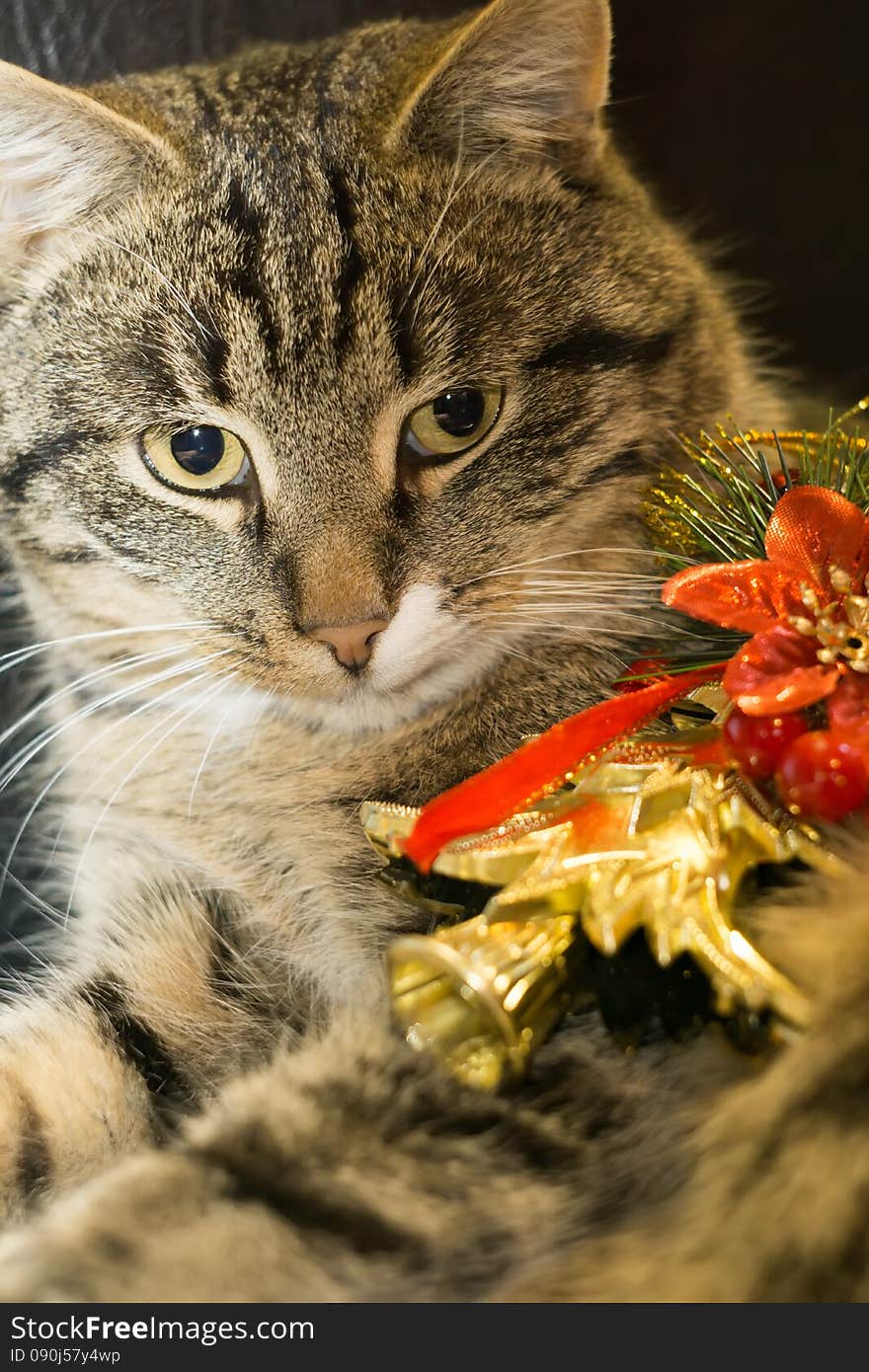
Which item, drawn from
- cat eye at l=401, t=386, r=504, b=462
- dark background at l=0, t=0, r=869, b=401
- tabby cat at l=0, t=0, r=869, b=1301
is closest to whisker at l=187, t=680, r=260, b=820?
tabby cat at l=0, t=0, r=869, b=1301

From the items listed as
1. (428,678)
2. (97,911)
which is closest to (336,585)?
(428,678)

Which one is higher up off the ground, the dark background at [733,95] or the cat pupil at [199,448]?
the dark background at [733,95]

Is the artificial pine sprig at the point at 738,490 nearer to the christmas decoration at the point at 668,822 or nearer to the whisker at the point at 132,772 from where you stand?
the christmas decoration at the point at 668,822

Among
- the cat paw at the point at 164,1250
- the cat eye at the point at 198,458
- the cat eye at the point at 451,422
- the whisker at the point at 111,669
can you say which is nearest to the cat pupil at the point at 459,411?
the cat eye at the point at 451,422

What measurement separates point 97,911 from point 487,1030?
→ 16.9 inches

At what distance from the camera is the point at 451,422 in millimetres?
741

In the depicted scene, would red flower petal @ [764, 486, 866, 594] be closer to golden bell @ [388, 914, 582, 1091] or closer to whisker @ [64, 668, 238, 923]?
golden bell @ [388, 914, 582, 1091]

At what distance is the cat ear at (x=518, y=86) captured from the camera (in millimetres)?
716

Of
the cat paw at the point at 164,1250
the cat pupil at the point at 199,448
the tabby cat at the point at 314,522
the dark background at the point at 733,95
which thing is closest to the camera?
the cat paw at the point at 164,1250

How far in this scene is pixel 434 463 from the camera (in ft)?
2.45

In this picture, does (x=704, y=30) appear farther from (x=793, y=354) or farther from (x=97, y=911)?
(x=97, y=911)

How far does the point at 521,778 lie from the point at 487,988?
0.14m

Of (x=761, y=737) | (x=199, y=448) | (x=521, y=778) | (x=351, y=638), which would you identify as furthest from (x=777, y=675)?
(x=199, y=448)
